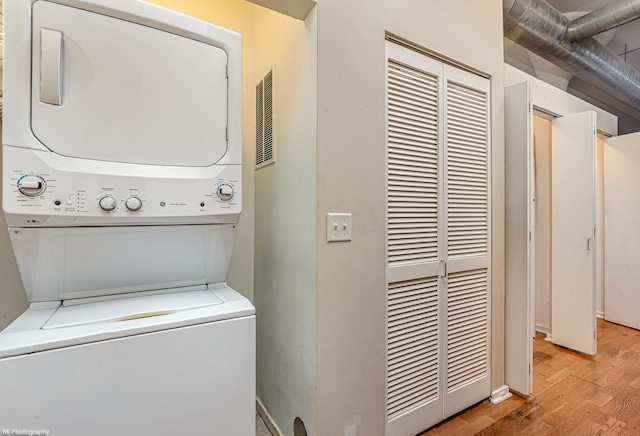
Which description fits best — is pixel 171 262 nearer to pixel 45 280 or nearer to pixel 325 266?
pixel 45 280

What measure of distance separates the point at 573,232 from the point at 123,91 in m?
3.31

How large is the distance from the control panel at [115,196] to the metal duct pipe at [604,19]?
2942 millimetres

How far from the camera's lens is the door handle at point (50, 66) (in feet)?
2.94

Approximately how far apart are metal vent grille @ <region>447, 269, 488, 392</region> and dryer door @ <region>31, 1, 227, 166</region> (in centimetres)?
149

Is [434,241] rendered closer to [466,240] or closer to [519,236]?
[466,240]

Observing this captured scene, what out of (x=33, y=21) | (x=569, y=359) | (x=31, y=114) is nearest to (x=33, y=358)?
(x=31, y=114)

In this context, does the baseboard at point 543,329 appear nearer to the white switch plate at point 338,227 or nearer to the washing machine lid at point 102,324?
the white switch plate at point 338,227

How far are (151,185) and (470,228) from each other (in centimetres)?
167

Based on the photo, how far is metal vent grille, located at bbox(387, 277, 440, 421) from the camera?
1.53 m

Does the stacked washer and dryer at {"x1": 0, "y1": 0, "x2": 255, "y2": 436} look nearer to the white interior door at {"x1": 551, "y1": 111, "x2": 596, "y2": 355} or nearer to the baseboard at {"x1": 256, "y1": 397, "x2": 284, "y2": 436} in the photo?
the baseboard at {"x1": 256, "y1": 397, "x2": 284, "y2": 436}

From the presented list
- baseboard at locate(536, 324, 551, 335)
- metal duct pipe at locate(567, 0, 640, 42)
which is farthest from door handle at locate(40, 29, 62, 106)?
baseboard at locate(536, 324, 551, 335)

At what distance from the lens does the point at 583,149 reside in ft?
8.43

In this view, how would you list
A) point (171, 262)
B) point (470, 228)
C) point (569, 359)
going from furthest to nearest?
point (569, 359) → point (470, 228) → point (171, 262)

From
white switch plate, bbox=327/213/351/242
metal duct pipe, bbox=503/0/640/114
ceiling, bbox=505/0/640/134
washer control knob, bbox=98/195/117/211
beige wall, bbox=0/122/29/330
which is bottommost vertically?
beige wall, bbox=0/122/29/330
